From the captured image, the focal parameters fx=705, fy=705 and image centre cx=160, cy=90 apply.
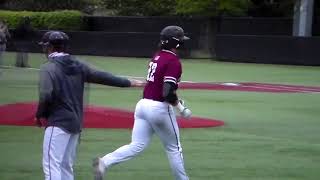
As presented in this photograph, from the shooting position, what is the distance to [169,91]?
766 cm

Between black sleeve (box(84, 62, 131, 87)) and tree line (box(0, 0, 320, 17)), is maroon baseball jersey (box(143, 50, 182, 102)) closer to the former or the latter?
black sleeve (box(84, 62, 131, 87))

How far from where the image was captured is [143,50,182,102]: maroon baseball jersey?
7754 millimetres

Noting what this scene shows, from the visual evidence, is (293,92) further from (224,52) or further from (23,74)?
(224,52)

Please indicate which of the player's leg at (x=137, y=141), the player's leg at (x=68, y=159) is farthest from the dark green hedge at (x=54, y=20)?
the player's leg at (x=68, y=159)

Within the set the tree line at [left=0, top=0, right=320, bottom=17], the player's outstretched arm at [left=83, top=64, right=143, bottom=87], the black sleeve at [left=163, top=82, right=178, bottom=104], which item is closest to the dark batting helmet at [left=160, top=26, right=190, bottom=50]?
the black sleeve at [left=163, top=82, right=178, bottom=104]

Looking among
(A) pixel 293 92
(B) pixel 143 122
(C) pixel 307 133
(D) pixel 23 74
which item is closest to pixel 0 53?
(D) pixel 23 74

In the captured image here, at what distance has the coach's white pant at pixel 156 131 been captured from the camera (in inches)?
311

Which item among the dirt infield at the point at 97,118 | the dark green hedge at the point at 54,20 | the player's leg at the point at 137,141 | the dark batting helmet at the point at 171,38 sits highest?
the dark batting helmet at the point at 171,38

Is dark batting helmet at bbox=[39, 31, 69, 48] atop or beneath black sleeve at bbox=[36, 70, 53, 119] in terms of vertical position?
atop

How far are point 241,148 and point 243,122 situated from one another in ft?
11.3

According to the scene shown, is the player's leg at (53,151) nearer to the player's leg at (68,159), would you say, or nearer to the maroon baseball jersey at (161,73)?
the player's leg at (68,159)

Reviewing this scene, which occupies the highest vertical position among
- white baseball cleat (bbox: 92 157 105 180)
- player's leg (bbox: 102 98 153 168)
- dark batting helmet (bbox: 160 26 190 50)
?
dark batting helmet (bbox: 160 26 190 50)

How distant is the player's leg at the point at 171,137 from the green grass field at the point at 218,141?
1205mm

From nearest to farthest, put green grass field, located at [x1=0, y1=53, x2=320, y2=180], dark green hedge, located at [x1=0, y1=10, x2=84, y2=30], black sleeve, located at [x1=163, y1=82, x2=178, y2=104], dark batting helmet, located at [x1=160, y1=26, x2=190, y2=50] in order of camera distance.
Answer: black sleeve, located at [x1=163, y1=82, x2=178, y2=104] < dark batting helmet, located at [x1=160, y1=26, x2=190, y2=50] < green grass field, located at [x1=0, y1=53, x2=320, y2=180] < dark green hedge, located at [x1=0, y1=10, x2=84, y2=30]
